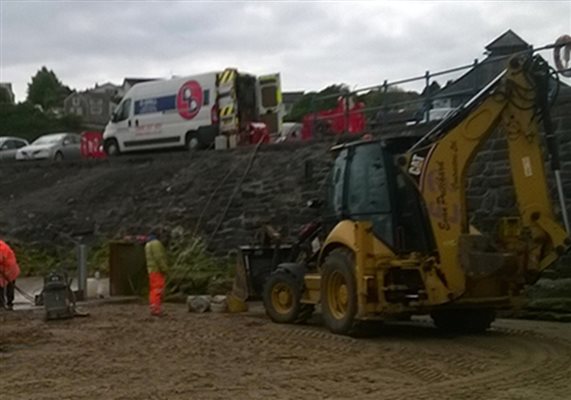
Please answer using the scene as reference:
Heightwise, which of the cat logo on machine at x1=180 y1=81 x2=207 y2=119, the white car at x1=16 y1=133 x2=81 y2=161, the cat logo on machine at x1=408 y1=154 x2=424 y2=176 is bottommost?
the cat logo on machine at x1=408 y1=154 x2=424 y2=176

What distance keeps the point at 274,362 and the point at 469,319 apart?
3.86 m

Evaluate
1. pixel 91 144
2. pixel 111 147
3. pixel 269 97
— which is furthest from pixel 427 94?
pixel 91 144

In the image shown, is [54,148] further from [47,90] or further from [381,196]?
[47,90]

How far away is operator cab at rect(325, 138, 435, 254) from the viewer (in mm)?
13484

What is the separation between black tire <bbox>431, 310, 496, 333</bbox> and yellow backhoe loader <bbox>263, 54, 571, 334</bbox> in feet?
1.57

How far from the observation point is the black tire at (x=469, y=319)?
14.5m

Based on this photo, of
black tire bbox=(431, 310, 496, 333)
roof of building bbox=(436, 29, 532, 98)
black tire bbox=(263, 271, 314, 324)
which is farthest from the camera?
roof of building bbox=(436, 29, 532, 98)

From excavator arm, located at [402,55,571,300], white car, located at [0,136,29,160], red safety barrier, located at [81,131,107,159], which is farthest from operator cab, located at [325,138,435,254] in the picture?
white car, located at [0,136,29,160]

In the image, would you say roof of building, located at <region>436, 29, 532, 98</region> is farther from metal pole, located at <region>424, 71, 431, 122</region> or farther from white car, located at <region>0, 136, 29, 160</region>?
white car, located at <region>0, 136, 29, 160</region>

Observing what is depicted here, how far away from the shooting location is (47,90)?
102562 mm

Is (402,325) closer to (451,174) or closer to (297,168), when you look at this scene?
(451,174)

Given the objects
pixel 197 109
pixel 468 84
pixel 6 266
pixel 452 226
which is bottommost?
pixel 452 226

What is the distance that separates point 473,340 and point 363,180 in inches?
100

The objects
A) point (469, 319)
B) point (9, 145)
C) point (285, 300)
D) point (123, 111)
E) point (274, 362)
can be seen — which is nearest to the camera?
point (274, 362)
